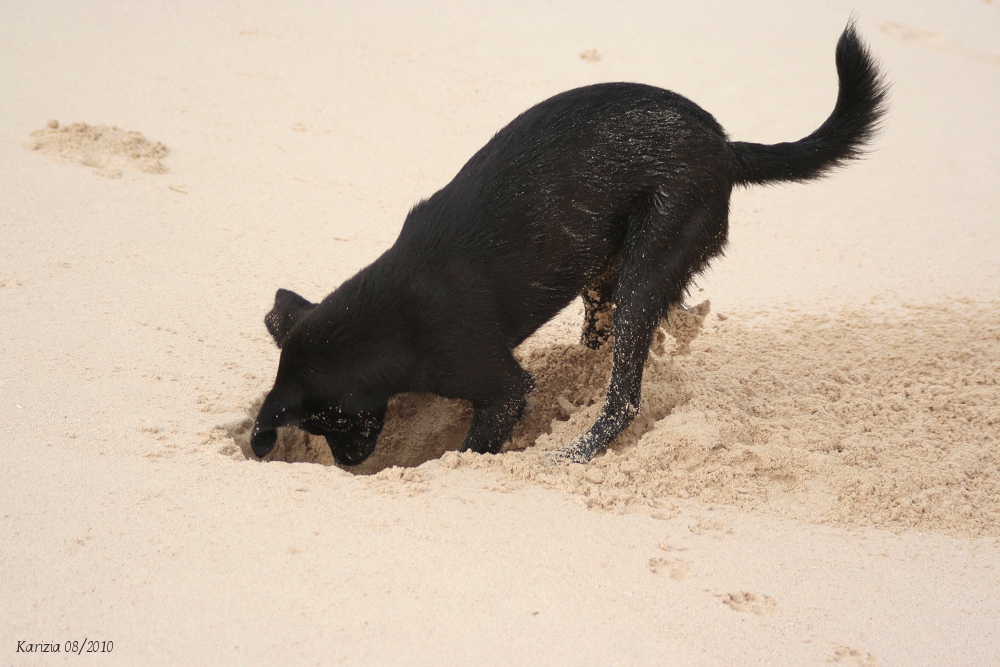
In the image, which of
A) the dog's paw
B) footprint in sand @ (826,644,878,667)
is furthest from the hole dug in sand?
footprint in sand @ (826,644,878,667)

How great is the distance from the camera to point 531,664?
219cm

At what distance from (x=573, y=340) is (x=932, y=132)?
3795 mm

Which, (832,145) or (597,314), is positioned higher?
(832,145)

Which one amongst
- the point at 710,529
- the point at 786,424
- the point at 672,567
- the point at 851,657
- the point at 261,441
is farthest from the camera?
the point at 786,424

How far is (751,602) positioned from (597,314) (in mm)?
1886

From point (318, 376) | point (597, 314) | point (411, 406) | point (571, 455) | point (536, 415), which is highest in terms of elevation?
point (597, 314)

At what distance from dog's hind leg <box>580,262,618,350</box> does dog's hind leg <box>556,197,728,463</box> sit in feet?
1.62

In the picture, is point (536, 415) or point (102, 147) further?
point (102, 147)

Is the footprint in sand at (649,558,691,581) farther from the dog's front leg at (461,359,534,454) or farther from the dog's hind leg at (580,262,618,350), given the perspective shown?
the dog's hind leg at (580,262,618,350)

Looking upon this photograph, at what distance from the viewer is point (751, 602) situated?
2.46 m

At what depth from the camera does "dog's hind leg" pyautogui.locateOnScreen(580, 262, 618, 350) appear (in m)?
4.00

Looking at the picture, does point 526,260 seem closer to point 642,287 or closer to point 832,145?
point 642,287

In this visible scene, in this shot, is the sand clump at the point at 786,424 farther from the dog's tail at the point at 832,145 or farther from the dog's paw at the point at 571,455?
the dog's tail at the point at 832,145

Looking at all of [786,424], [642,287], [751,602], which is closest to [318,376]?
[642,287]
